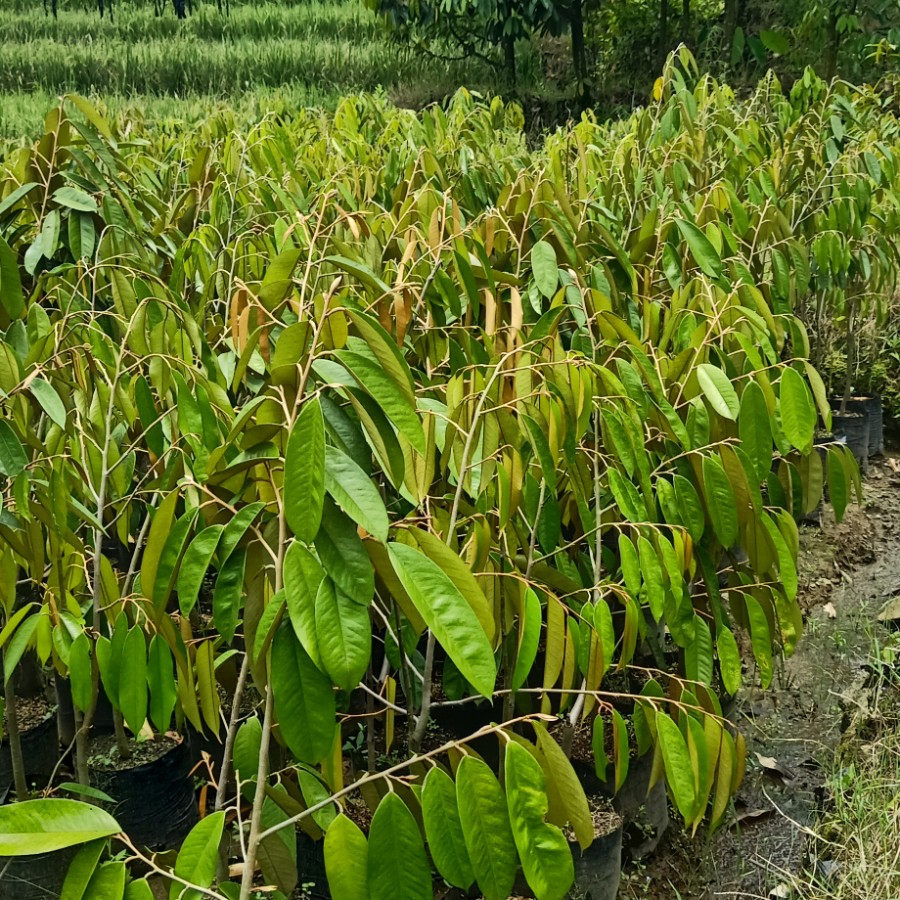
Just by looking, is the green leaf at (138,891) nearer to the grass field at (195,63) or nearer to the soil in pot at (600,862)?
the soil in pot at (600,862)

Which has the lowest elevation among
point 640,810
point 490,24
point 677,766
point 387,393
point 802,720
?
point 802,720

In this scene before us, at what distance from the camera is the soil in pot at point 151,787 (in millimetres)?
1661

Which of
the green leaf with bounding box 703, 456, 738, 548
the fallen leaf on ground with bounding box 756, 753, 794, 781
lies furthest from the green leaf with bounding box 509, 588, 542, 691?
the fallen leaf on ground with bounding box 756, 753, 794, 781

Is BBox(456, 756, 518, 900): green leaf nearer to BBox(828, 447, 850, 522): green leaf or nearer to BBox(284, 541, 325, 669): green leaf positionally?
BBox(284, 541, 325, 669): green leaf

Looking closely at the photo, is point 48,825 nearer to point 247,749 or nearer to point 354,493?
point 354,493

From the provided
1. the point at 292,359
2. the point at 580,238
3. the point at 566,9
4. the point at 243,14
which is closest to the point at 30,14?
the point at 243,14

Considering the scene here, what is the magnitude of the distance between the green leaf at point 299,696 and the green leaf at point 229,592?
0.11 metres

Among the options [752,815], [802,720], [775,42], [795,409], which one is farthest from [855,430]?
[775,42]

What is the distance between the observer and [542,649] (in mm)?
2080

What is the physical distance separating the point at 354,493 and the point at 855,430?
10.6 feet

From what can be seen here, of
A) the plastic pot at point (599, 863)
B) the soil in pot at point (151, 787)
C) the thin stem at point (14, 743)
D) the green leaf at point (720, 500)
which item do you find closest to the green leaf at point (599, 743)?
the plastic pot at point (599, 863)

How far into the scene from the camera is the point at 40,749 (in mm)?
1863

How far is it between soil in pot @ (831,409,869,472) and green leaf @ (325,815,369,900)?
122 inches

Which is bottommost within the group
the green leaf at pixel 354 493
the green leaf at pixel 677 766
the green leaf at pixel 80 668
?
the green leaf at pixel 677 766
